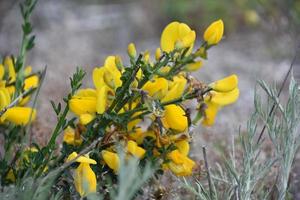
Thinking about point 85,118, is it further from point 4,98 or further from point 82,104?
point 4,98

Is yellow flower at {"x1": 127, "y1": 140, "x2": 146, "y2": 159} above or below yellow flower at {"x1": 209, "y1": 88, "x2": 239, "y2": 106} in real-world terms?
below

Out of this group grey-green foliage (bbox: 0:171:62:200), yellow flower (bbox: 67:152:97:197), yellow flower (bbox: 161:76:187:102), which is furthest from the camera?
yellow flower (bbox: 161:76:187:102)

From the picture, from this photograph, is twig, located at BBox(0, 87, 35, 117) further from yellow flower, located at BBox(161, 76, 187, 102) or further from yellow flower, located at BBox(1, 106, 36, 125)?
yellow flower, located at BBox(161, 76, 187, 102)

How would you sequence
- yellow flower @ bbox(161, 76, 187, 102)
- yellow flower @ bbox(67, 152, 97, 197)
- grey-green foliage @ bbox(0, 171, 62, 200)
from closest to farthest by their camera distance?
grey-green foliage @ bbox(0, 171, 62, 200)
yellow flower @ bbox(67, 152, 97, 197)
yellow flower @ bbox(161, 76, 187, 102)

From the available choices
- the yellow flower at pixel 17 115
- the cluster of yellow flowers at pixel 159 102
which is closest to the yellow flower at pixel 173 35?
the cluster of yellow flowers at pixel 159 102

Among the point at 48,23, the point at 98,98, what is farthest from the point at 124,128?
the point at 48,23

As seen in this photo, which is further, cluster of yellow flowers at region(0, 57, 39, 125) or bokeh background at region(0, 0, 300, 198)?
bokeh background at region(0, 0, 300, 198)

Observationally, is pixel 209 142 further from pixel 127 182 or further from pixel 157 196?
pixel 127 182

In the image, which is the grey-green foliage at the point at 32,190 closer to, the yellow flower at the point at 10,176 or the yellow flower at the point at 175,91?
the yellow flower at the point at 10,176

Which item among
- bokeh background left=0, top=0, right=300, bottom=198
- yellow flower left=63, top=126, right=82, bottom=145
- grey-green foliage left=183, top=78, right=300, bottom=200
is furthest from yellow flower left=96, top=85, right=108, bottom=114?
bokeh background left=0, top=0, right=300, bottom=198

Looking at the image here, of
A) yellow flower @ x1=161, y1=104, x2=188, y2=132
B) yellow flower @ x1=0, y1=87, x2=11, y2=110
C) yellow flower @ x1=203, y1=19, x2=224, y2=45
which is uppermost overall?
yellow flower @ x1=203, y1=19, x2=224, y2=45

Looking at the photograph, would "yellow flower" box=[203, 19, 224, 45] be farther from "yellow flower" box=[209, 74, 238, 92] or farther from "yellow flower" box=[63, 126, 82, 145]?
"yellow flower" box=[63, 126, 82, 145]
